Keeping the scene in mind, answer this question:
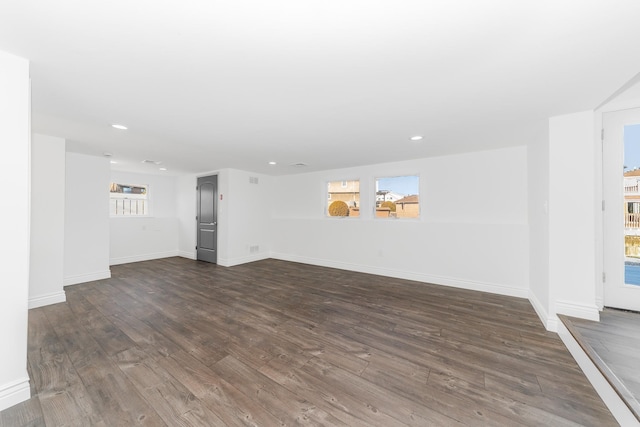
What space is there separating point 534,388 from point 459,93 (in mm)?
2256

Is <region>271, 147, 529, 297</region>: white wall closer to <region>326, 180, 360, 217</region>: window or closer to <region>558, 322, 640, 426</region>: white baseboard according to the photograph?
<region>326, 180, 360, 217</region>: window

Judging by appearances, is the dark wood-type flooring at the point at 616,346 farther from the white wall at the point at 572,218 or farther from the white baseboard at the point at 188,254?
the white baseboard at the point at 188,254

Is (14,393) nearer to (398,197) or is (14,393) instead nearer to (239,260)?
(239,260)

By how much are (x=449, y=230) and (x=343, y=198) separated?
7.67ft

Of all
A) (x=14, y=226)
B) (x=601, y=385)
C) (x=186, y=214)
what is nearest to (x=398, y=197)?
(x=601, y=385)

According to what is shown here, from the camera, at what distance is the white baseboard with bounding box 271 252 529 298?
3484mm

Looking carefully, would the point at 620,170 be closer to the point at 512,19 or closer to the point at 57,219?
the point at 512,19

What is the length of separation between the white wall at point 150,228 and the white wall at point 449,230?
158 inches

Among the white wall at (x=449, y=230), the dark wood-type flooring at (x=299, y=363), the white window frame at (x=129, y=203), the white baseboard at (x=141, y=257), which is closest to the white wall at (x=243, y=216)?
the white wall at (x=449, y=230)

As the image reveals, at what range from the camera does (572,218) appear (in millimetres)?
2342

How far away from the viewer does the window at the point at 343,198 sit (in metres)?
5.30

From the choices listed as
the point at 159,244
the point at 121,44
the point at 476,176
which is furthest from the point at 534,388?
the point at 159,244

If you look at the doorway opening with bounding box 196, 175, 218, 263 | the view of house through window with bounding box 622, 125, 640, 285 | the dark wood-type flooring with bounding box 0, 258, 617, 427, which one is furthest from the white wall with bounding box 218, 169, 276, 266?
the view of house through window with bounding box 622, 125, 640, 285

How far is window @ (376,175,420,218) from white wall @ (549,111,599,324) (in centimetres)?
210
